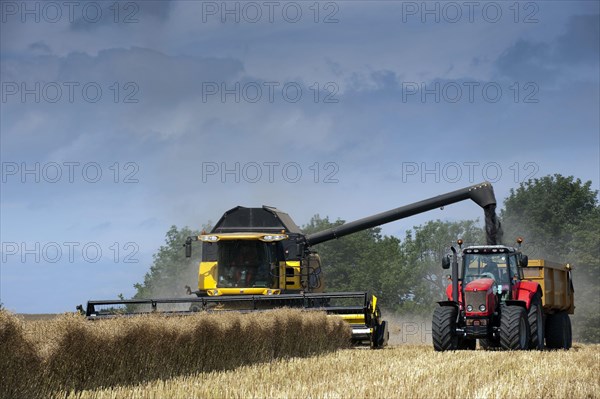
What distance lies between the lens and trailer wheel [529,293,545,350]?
18641 millimetres

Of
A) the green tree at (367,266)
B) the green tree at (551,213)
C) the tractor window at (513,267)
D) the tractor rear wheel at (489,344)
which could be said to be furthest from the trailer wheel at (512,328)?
the green tree at (367,266)

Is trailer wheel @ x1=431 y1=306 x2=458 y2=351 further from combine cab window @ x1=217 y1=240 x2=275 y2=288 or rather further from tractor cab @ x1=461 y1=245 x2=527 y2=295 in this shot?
combine cab window @ x1=217 y1=240 x2=275 y2=288

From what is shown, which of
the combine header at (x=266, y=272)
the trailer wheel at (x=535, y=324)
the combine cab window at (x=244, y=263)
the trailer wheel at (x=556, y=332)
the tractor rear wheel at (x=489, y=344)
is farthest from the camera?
the combine cab window at (x=244, y=263)

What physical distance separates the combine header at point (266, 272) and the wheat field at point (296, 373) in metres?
3.77

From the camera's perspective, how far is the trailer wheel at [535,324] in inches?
734

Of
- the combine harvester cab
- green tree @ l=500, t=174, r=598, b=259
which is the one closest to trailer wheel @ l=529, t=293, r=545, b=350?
the combine harvester cab

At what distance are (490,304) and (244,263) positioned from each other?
686 centimetres

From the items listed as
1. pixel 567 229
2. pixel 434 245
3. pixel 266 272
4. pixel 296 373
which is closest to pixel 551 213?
pixel 567 229

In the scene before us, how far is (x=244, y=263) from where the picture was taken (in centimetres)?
2255

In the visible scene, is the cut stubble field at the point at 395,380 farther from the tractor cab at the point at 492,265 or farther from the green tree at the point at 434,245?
the green tree at the point at 434,245

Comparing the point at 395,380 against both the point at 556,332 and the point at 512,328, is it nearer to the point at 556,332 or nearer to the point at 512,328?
the point at 512,328

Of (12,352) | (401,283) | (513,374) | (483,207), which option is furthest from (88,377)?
(401,283)

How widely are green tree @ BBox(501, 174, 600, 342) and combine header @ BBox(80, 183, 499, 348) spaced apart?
107 feet

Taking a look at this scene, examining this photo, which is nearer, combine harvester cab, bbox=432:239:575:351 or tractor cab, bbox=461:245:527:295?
combine harvester cab, bbox=432:239:575:351
